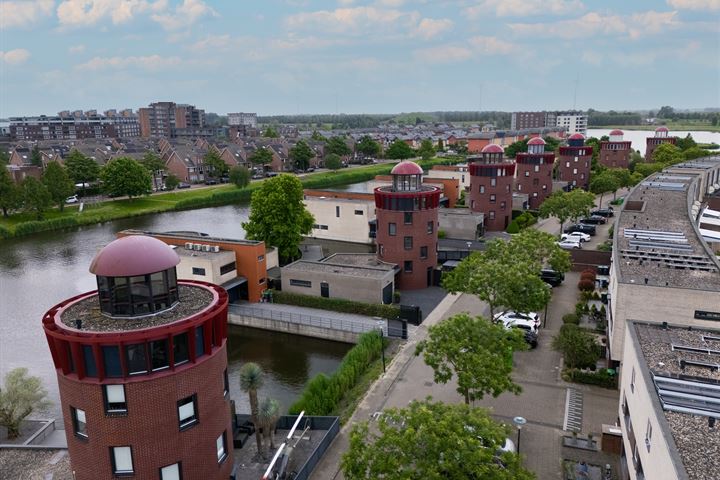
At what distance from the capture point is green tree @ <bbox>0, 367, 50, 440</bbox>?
2559 centimetres

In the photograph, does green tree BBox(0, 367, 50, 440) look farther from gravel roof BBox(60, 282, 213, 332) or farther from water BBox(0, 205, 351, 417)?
gravel roof BBox(60, 282, 213, 332)

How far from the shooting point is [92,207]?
3401 inches

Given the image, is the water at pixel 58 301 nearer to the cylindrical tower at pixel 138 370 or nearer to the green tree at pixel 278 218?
the green tree at pixel 278 218

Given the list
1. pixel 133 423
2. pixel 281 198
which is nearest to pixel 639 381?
pixel 133 423

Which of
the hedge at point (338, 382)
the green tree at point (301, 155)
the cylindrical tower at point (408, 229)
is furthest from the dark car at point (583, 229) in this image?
the green tree at point (301, 155)

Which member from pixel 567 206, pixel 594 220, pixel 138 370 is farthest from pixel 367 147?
pixel 138 370

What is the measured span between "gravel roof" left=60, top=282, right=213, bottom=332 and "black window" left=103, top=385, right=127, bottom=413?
5.93ft

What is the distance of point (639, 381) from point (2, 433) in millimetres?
28952

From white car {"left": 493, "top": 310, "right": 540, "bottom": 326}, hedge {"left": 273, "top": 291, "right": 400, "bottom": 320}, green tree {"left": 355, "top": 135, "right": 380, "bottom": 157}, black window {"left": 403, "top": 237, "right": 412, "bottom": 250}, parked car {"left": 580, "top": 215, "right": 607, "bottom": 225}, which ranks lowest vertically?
hedge {"left": 273, "top": 291, "right": 400, "bottom": 320}

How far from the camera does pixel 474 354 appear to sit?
73.5 feet

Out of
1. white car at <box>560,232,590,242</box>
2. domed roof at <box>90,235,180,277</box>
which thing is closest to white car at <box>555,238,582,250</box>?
white car at <box>560,232,590,242</box>

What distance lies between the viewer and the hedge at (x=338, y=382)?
1042 inches

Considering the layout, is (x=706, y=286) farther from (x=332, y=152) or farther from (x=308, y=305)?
(x=332, y=152)

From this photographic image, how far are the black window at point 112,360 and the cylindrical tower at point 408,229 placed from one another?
1229 inches
